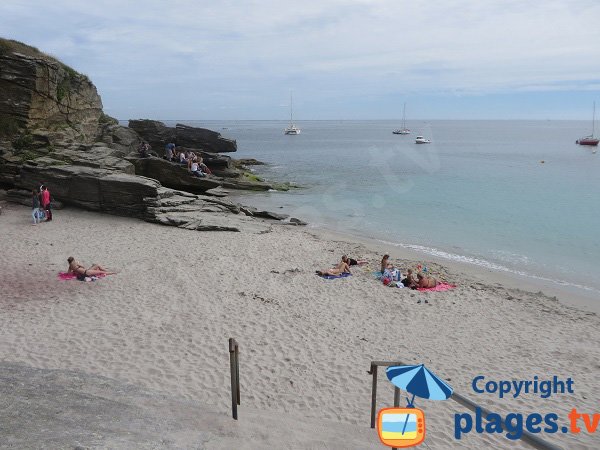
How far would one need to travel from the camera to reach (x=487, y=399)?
29.1ft

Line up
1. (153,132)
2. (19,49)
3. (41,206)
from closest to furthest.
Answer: (41,206) → (19,49) → (153,132)

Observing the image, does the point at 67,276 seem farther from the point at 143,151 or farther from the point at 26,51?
the point at 143,151

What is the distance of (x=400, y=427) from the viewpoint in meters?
4.83

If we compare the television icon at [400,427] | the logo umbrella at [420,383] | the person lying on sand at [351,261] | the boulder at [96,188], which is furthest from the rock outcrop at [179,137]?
the television icon at [400,427]

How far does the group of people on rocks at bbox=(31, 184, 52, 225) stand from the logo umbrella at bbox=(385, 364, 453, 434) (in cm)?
1860

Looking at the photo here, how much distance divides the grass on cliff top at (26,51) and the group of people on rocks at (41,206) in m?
8.41

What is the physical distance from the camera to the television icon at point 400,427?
477 cm

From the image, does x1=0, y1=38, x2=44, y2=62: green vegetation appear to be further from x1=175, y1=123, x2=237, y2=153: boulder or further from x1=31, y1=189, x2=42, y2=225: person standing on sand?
x1=175, y1=123, x2=237, y2=153: boulder

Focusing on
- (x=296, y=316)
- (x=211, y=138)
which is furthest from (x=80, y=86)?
(x=296, y=316)

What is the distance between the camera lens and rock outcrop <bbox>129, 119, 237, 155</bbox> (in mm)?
41031

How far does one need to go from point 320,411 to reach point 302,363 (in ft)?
5.48

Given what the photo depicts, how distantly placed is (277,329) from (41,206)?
14384 millimetres

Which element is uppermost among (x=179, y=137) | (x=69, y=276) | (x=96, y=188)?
(x=179, y=137)

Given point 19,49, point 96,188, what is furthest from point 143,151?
point 96,188
